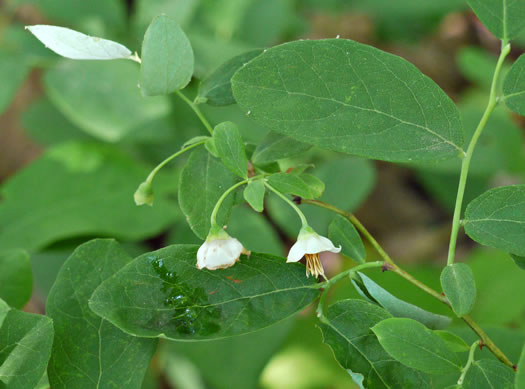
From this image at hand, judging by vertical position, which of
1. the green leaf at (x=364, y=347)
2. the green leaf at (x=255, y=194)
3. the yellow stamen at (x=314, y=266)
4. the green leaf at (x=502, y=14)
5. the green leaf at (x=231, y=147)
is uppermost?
the green leaf at (x=502, y=14)

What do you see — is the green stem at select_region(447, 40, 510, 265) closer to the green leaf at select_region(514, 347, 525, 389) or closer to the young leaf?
the green leaf at select_region(514, 347, 525, 389)

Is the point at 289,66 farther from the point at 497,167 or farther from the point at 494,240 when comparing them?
the point at 497,167

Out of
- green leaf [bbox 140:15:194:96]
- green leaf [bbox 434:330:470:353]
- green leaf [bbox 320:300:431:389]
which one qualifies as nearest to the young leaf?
green leaf [bbox 140:15:194:96]

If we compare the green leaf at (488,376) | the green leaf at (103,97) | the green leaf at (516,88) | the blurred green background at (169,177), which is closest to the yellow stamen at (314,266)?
the green leaf at (488,376)

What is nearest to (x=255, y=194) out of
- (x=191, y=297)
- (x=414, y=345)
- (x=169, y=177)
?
(x=191, y=297)

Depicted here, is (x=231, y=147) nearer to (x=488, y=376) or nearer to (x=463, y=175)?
(x=463, y=175)

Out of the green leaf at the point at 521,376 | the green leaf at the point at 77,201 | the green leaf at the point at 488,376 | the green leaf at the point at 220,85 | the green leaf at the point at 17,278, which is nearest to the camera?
the green leaf at the point at 521,376

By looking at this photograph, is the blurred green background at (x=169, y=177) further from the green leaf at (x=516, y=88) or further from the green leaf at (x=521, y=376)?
the green leaf at (x=521, y=376)
